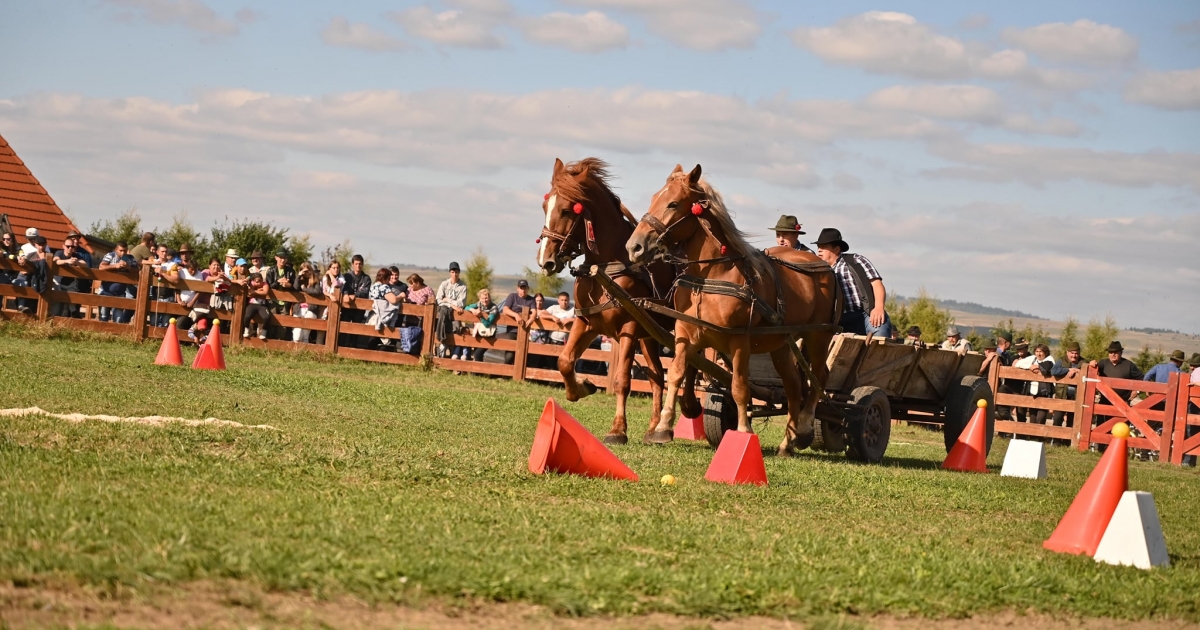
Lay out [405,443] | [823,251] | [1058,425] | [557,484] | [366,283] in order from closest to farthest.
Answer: [557,484] → [405,443] → [823,251] → [1058,425] → [366,283]

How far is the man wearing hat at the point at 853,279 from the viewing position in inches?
492

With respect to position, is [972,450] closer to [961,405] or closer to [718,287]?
[961,405]

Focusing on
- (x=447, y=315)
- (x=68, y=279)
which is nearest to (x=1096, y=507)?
(x=447, y=315)

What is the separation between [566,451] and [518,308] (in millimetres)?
14327

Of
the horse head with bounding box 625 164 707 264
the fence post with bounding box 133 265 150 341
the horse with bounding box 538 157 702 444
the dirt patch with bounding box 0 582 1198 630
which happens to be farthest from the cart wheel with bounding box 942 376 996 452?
the fence post with bounding box 133 265 150 341

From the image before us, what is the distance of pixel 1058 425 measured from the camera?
68.4 feet

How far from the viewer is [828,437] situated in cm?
1234

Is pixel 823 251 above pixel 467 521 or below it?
above

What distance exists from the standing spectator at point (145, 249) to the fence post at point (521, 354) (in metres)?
7.82

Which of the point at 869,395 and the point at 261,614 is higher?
the point at 869,395

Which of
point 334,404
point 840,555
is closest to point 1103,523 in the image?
point 840,555

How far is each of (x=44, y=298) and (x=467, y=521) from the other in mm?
18264

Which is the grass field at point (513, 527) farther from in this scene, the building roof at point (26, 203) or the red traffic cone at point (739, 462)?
the building roof at point (26, 203)

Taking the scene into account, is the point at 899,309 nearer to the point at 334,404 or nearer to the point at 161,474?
the point at 334,404
